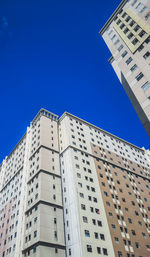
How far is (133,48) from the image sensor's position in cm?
2503

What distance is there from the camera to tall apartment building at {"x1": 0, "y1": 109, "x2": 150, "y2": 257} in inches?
1391

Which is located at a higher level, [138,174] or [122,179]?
[138,174]

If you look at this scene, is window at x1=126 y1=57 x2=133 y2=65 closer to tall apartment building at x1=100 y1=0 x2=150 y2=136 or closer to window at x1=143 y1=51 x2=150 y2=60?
tall apartment building at x1=100 y1=0 x2=150 y2=136

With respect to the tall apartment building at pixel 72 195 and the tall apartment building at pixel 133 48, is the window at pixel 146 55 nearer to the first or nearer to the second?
the tall apartment building at pixel 133 48

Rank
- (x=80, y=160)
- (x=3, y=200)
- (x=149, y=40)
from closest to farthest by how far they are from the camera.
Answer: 1. (x=149, y=40)
2. (x=80, y=160)
3. (x=3, y=200)

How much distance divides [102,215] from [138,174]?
68.8 feet

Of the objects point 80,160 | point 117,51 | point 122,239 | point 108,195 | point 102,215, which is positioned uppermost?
point 80,160

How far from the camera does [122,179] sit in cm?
5016

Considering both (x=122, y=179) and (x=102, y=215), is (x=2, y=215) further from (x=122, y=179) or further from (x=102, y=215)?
(x=122, y=179)

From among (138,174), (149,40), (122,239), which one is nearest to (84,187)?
(122,239)

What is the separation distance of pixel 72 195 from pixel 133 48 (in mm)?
28170

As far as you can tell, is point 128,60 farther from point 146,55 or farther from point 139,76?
point 139,76

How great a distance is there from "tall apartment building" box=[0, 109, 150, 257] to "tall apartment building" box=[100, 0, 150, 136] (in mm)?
22658

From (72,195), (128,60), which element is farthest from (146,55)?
(72,195)
